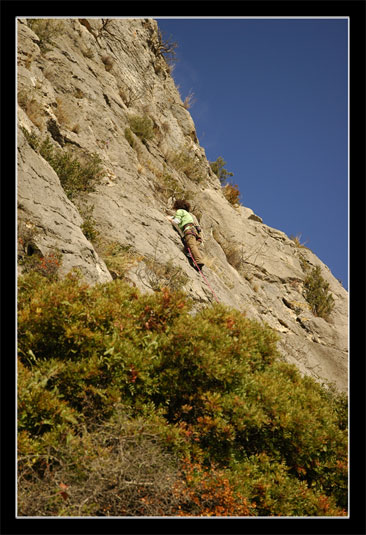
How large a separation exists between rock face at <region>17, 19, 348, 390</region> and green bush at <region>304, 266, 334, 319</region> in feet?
1.20

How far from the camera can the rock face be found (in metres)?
7.45

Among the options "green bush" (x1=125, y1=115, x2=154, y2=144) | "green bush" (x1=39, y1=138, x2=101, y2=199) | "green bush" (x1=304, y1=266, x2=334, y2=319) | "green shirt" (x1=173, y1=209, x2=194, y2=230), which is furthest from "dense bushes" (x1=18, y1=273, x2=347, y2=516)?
"green bush" (x1=304, y1=266, x2=334, y2=319)

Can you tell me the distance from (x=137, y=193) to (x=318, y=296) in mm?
9262

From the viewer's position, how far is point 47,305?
428cm

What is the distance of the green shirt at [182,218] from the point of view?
11.5 m

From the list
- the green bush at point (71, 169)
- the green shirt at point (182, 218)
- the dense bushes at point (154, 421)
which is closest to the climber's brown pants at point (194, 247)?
the green shirt at point (182, 218)

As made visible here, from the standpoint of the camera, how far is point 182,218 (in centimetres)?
1165

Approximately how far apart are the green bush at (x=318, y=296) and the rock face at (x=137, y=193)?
0.37 metres

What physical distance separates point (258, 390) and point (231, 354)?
52 centimetres

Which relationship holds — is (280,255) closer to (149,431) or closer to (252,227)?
(252,227)

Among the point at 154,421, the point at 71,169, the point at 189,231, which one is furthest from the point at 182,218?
the point at 154,421

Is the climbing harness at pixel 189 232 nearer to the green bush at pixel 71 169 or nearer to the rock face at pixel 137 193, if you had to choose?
the rock face at pixel 137 193

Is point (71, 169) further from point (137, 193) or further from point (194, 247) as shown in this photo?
point (194, 247)

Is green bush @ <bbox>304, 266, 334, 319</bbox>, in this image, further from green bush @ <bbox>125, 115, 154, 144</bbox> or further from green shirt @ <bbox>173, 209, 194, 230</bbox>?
green bush @ <bbox>125, 115, 154, 144</bbox>
